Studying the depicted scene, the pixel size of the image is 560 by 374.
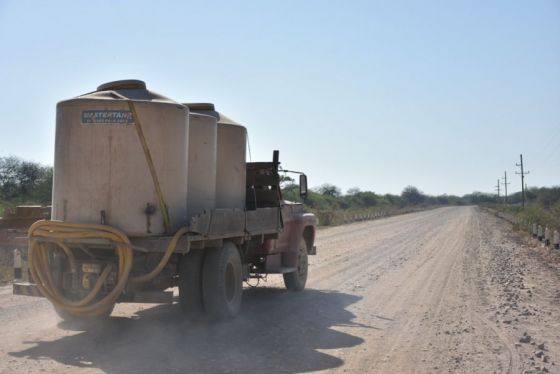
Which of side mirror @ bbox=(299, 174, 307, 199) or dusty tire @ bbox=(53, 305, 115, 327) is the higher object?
side mirror @ bbox=(299, 174, 307, 199)

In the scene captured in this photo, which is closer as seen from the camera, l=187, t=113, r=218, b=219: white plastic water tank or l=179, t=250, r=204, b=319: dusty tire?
l=179, t=250, r=204, b=319: dusty tire

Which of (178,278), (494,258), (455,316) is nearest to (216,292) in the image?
(178,278)

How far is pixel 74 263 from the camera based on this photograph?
702 cm

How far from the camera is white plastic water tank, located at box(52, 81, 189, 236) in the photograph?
704 cm

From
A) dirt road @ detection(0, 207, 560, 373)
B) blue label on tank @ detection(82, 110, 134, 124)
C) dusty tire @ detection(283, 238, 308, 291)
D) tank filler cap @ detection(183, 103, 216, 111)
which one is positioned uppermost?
tank filler cap @ detection(183, 103, 216, 111)

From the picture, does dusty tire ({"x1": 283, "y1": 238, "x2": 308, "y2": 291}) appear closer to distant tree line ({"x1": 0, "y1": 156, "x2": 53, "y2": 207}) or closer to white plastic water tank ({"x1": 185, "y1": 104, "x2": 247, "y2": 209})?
white plastic water tank ({"x1": 185, "y1": 104, "x2": 247, "y2": 209})

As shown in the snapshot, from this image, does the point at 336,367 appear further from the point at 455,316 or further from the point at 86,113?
the point at 86,113

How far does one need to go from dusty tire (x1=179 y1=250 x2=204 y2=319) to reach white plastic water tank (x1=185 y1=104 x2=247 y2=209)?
149cm

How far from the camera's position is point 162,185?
23.5ft

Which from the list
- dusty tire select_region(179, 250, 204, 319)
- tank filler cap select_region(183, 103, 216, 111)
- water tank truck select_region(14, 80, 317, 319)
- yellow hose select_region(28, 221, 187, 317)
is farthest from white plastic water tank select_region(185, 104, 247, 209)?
yellow hose select_region(28, 221, 187, 317)

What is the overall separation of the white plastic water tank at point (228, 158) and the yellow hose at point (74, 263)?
7.06 ft

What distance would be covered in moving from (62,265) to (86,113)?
6.13 feet

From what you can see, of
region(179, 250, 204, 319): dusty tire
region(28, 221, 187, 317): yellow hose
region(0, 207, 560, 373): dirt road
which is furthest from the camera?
region(179, 250, 204, 319): dusty tire

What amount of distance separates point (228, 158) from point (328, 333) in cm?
315
